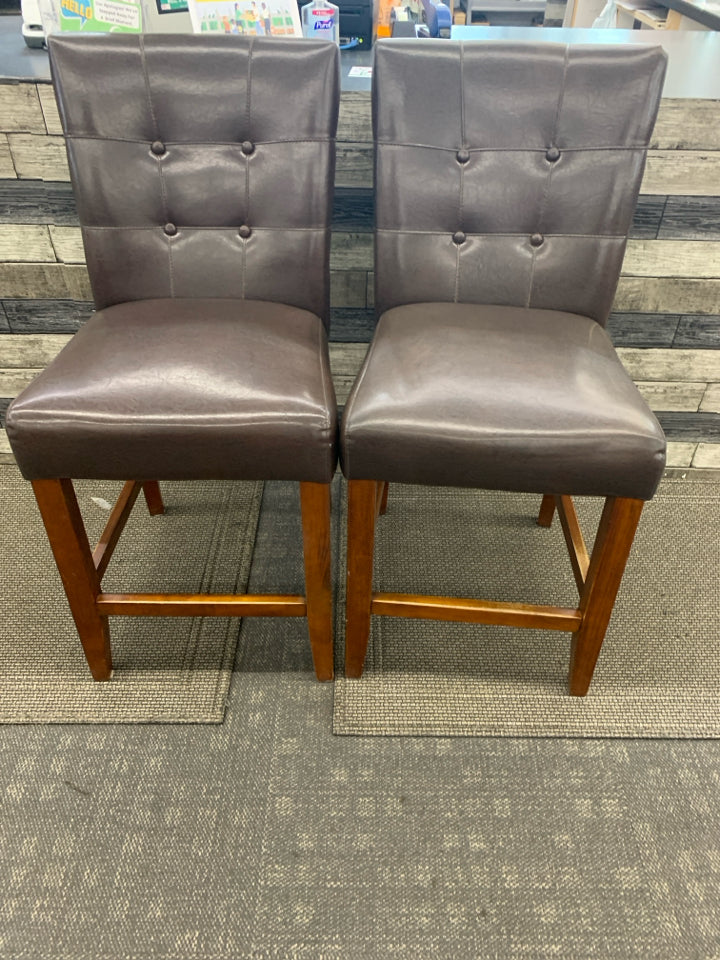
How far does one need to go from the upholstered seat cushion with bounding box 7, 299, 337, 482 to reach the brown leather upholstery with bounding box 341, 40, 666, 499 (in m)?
0.08

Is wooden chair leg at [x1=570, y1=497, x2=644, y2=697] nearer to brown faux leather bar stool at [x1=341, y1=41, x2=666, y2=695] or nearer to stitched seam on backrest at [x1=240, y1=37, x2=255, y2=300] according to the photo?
brown faux leather bar stool at [x1=341, y1=41, x2=666, y2=695]

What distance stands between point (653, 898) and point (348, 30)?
1733mm

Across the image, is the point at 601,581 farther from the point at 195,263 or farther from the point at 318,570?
the point at 195,263

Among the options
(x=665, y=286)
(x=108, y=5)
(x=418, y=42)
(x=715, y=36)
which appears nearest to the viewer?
(x=418, y=42)

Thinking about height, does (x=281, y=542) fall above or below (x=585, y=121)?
below

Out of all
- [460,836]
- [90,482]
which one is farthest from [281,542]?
[460,836]

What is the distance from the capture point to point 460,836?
104cm

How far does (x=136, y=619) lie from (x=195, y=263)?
2.24 ft

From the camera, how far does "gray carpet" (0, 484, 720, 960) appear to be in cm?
93

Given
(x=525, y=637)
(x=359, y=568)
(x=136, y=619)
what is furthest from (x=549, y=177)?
(x=136, y=619)

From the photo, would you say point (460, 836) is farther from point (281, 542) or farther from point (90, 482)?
point (90, 482)

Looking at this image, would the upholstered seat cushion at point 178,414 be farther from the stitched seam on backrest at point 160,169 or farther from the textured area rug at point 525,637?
the textured area rug at point 525,637

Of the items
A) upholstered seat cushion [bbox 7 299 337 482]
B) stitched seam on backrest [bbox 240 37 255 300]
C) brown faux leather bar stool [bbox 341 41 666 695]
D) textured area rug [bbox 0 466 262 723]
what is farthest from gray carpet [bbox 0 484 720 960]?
stitched seam on backrest [bbox 240 37 255 300]

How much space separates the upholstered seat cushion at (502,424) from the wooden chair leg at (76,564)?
433 mm
